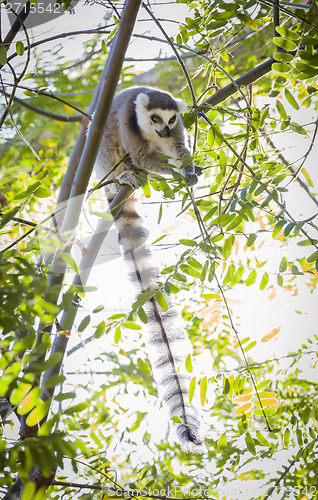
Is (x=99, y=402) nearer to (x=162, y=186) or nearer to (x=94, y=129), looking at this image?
(x=162, y=186)

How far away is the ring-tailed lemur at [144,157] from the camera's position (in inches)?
61.7

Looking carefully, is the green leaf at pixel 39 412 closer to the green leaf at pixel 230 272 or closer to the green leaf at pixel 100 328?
the green leaf at pixel 100 328

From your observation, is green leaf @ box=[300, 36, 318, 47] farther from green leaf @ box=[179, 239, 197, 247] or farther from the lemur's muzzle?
the lemur's muzzle

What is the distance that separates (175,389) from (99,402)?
1.12 m

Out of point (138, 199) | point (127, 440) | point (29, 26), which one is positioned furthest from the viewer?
point (138, 199)

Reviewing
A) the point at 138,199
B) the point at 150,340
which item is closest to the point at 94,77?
the point at 138,199

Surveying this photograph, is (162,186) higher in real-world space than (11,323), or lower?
higher

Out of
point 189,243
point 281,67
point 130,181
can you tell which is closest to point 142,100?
point 130,181

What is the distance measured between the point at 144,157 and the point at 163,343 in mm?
1158

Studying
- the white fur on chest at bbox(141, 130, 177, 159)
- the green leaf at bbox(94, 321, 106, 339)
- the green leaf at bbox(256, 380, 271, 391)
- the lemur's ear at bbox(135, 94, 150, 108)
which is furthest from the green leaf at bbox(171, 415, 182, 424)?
the lemur's ear at bbox(135, 94, 150, 108)

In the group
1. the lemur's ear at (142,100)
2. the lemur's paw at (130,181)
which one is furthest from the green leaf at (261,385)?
the lemur's ear at (142,100)

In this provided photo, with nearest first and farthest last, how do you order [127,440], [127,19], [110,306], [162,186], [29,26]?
1. [127,19]
2. [162,186]
3. [110,306]
4. [29,26]
5. [127,440]

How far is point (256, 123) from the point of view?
134cm

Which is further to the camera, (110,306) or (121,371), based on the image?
(121,371)
